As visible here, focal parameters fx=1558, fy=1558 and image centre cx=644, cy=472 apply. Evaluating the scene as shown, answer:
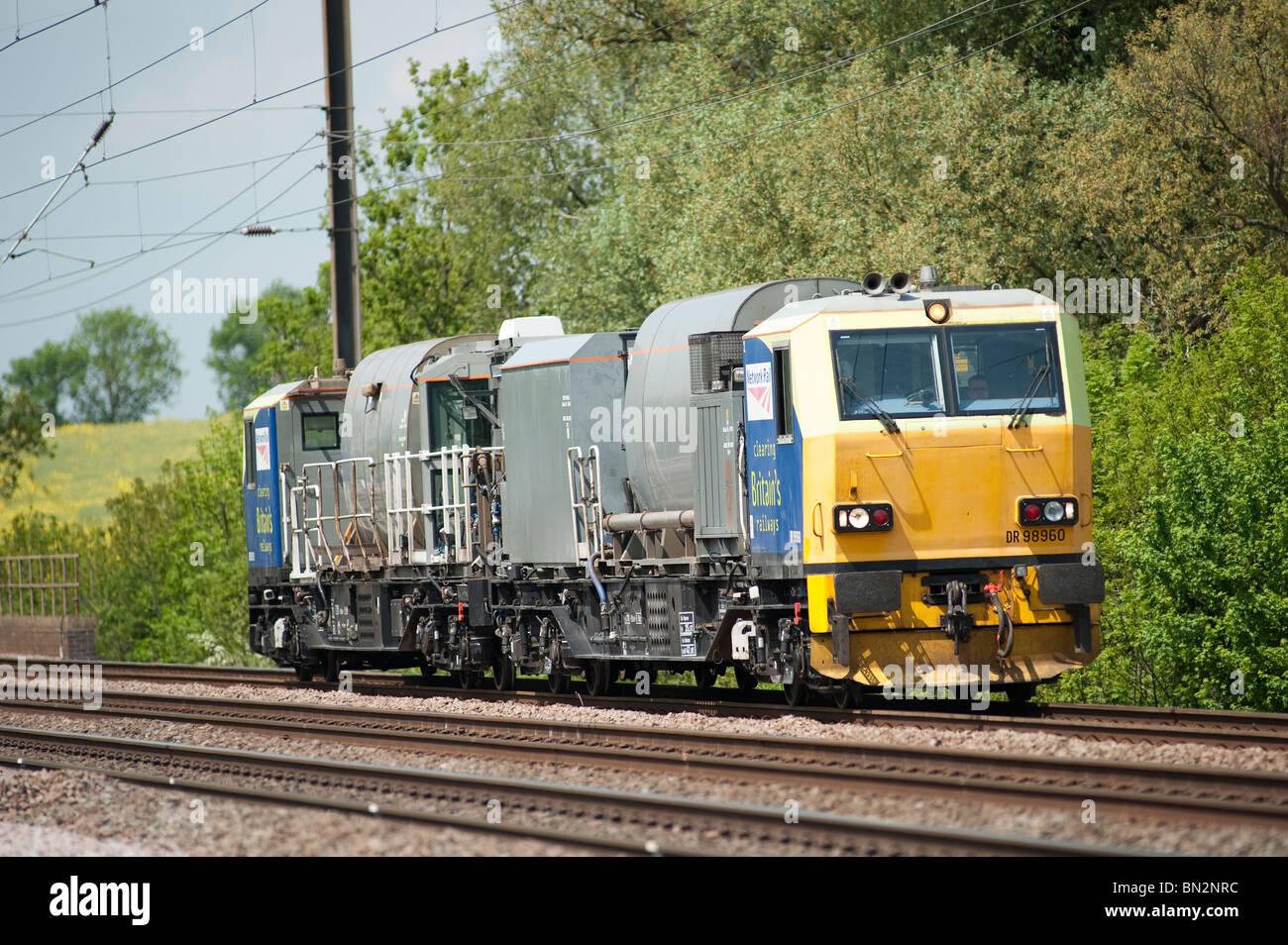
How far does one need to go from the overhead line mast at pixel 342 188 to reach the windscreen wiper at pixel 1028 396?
13.5 meters

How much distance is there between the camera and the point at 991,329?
14031 mm

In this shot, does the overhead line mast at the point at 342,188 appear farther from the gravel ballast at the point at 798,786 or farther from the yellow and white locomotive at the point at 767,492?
the gravel ballast at the point at 798,786

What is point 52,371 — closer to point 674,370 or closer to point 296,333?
point 296,333

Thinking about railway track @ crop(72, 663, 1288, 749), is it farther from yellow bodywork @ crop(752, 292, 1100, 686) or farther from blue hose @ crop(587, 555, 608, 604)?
blue hose @ crop(587, 555, 608, 604)

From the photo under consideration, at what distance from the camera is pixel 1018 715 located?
14.5 metres

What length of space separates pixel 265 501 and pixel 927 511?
557 inches

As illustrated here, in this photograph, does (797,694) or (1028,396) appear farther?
(797,694)

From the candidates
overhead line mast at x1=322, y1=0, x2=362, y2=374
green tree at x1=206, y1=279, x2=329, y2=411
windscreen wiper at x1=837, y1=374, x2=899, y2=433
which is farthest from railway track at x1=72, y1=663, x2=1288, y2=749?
green tree at x1=206, y1=279, x2=329, y2=411

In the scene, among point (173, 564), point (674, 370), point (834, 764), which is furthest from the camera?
point (173, 564)

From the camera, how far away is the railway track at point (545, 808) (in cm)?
848

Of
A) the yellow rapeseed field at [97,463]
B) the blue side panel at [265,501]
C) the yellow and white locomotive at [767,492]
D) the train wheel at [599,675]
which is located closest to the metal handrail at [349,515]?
the yellow and white locomotive at [767,492]

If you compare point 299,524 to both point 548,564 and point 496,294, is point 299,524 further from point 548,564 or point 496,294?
point 496,294

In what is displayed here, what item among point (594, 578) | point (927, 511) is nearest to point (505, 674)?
point (594, 578)

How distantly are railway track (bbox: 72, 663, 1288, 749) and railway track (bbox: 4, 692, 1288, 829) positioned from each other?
5.71ft
